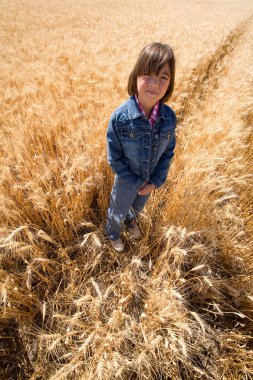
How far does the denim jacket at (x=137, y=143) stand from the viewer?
129cm

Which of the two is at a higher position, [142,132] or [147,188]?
[142,132]

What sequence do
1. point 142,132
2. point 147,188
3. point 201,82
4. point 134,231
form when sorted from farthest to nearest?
point 201,82, point 134,231, point 147,188, point 142,132

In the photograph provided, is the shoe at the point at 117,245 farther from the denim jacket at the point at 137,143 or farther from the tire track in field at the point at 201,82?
the tire track in field at the point at 201,82

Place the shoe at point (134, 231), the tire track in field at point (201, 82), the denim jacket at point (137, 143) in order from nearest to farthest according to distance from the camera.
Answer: the denim jacket at point (137, 143) → the shoe at point (134, 231) → the tire track in field at point (201, 82)

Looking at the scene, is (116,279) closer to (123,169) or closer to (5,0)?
(123,169)

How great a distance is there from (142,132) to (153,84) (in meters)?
0.27

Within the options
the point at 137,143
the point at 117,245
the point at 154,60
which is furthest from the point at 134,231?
the point at 154,60

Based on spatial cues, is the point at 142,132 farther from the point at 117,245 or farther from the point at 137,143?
the point at 117,245

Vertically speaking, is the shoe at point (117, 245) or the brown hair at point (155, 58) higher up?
the brown hair at point (155, 58)

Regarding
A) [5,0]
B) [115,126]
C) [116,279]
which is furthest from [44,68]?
[5,0]

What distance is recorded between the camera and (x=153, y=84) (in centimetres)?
120

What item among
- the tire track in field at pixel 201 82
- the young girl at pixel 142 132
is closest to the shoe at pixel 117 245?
the young girl at pixel 142 132

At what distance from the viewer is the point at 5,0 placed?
15820 millimetres

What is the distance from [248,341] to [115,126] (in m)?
1.56
